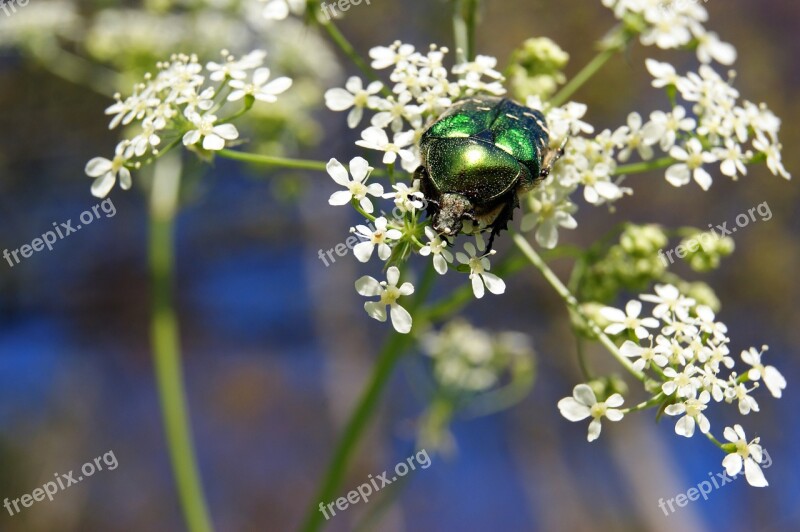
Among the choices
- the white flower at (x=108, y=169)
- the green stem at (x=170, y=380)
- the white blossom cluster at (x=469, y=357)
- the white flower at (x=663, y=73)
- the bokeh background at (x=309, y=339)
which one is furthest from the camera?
the bokeh background at (x=309, y=339)

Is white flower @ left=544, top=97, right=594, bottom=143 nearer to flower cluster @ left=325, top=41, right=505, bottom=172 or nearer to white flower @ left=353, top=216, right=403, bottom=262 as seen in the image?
flower cluster @ left=325, top=41, right=505, bottom=172

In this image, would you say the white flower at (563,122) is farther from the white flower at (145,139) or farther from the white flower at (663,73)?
the white flower at (145,139)

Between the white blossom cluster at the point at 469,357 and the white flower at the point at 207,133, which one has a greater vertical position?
the white flower at the point at 207,133

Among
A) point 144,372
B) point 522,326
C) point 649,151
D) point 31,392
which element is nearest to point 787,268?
point 522,326

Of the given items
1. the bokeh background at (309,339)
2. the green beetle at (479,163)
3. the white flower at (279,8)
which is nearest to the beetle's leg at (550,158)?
the green beetle at (479,163)

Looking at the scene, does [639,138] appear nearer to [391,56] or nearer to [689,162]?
[689,162]

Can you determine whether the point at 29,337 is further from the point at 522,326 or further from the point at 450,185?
the point at 450,185

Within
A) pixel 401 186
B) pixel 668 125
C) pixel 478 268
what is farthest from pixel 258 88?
pixel 668 125
